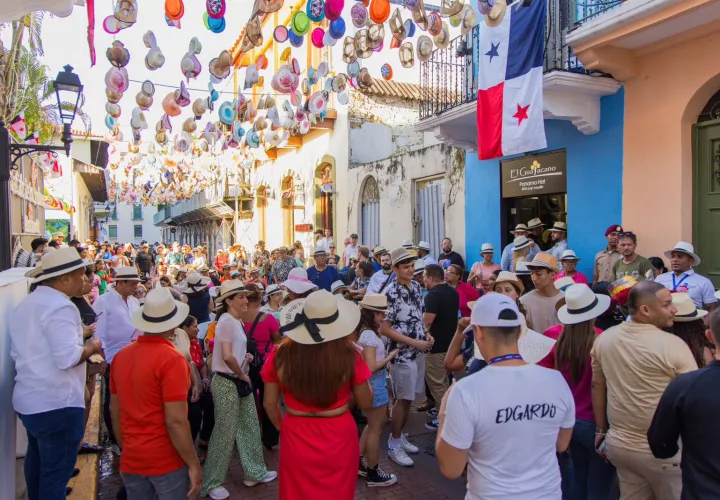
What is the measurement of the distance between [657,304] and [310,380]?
200 cm

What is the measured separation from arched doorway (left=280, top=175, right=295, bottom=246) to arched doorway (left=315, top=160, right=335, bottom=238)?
6.33 feet

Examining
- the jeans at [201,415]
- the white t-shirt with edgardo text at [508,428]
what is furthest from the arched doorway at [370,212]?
the white t-shirt with edgardo text at [508,428]

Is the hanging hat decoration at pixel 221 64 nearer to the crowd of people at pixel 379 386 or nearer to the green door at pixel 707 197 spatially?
the crowd of people at pixel 379 386

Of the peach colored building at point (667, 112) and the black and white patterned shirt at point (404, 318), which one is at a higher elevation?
the peach colored building at point (667, 112)

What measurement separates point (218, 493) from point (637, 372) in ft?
11.5

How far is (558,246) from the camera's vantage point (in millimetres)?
8922

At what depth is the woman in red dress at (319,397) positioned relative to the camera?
9.62 ft

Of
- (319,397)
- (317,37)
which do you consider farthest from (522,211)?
(319,397)

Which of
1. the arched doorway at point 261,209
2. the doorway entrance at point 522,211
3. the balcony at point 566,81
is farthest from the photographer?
the arched doorway at point 261,209

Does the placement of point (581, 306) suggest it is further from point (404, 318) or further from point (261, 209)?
point (261, 209)

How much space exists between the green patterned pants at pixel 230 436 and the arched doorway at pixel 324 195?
44.1 ft

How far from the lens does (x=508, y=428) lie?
225 cm

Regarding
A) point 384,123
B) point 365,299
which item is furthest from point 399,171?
point 365,299

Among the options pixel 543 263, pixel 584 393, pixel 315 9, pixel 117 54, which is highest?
pixel 315 9
